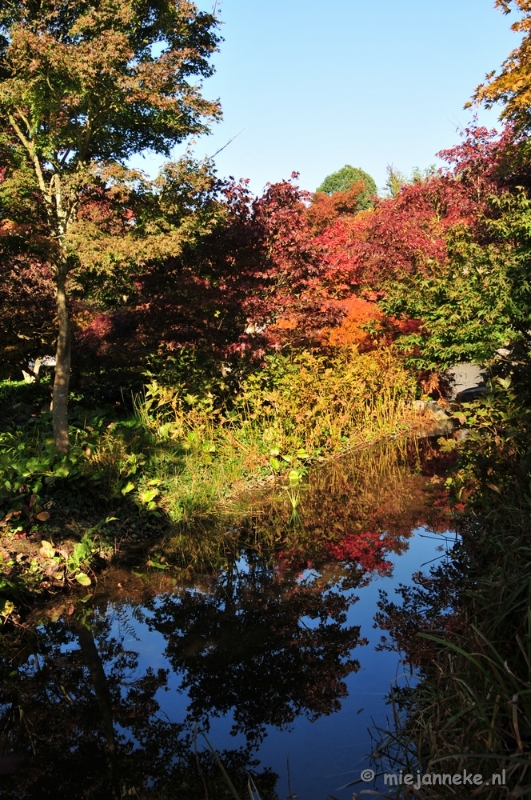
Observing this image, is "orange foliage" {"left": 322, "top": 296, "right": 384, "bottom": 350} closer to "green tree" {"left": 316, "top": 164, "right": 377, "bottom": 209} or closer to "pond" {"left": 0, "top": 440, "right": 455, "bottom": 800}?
"pond" {"left": 0, "top": 440, "right": 455, "bottom": 800}

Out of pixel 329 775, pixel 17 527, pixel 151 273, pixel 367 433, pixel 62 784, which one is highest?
pixel 151 273

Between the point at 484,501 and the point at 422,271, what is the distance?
7364 millimetres

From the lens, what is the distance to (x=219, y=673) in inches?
135

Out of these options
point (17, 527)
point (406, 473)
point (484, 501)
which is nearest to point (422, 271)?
point (406, 473)

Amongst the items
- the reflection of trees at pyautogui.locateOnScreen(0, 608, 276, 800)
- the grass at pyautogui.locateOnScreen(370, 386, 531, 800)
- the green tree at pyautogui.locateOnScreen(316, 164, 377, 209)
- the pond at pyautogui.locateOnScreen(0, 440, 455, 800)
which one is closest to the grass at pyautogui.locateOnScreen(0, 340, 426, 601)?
the pond at pyautogui.locateOnScreen(0, 440, 455, 800)

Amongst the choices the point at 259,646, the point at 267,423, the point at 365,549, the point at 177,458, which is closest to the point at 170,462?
the point at 177,458

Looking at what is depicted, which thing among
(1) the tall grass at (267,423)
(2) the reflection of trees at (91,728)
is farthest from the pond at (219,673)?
(1) the tall grass at (267,423)

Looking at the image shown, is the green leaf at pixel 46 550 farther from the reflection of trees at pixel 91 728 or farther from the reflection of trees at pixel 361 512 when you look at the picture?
the reflection of trees at pixel 361 512

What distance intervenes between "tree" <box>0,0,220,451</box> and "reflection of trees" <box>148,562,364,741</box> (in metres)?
2.47

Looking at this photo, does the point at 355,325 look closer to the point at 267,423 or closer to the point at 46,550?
the point at 267,423

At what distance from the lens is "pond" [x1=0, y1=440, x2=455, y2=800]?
106 inches

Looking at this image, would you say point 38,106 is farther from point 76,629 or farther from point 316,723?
point 316,723

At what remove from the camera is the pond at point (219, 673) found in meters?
2.70

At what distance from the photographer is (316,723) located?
3.00 meters
